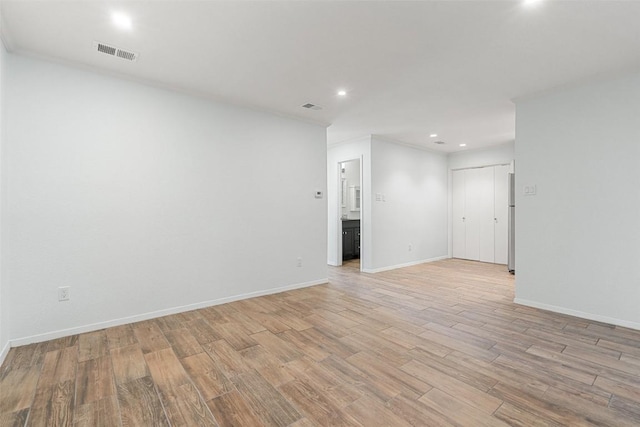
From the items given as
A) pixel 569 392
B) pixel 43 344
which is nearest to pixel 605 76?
pixel 569 392

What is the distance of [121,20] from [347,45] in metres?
1.73

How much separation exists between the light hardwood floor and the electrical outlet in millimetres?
376

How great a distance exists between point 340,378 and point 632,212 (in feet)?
10.9

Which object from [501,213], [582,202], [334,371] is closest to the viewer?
[334,371]

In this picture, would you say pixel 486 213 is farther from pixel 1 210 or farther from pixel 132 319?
pixel 1 210

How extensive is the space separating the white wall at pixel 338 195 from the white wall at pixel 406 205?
0.10 metres

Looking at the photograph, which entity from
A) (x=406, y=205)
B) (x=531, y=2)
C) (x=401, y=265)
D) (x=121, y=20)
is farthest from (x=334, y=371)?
(x=406, y=205)

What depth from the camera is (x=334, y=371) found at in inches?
86.7

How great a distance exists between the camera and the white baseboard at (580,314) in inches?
118

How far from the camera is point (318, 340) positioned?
2.73 metres

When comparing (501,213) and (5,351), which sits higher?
(501,213)

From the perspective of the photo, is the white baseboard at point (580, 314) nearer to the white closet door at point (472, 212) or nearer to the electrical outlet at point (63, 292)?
the white closet door at point (472, 212)

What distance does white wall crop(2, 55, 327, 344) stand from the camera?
2670mm

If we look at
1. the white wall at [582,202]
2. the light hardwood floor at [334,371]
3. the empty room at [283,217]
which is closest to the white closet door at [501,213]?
the empty room at [283,217]
